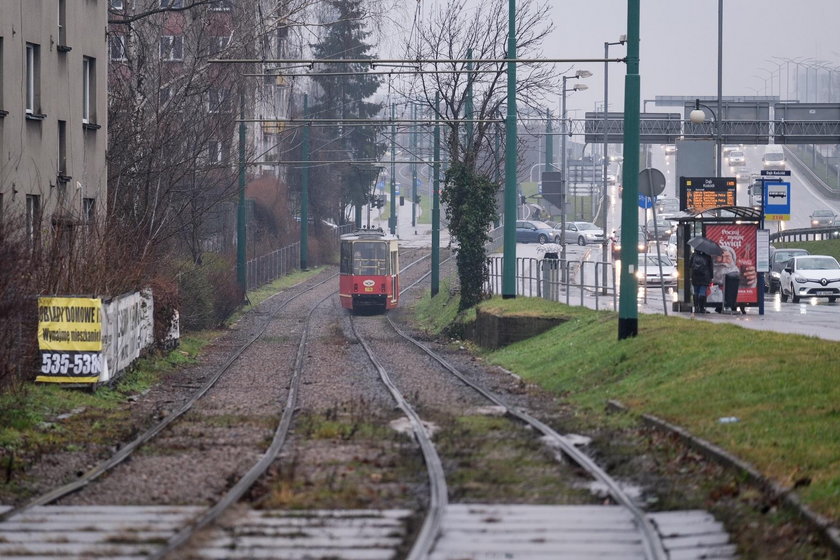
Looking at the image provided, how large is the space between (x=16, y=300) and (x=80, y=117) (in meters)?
15.6

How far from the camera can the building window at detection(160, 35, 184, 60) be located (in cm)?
3694

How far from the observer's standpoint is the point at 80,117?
2952 cm

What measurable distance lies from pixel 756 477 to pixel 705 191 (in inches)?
1263

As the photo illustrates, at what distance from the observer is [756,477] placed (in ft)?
33.3

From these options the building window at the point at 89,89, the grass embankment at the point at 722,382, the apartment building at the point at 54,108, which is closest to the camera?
the grass embankment at the point at 722,382

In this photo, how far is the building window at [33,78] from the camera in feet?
86.6

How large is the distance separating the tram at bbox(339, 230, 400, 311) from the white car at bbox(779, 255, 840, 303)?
1400 cm

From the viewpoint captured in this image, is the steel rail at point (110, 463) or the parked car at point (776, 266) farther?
the parked car at point (776, 266)

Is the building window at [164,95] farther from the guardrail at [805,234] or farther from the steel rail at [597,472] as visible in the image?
the guardrail at [805,234]

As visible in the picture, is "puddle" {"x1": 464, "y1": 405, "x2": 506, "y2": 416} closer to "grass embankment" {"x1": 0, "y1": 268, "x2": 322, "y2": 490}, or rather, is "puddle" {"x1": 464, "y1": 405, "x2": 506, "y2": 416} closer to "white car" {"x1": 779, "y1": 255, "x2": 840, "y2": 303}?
"grass embankment" {"x1": 0, "y1": 268, "x2": 322, "y2": 490}

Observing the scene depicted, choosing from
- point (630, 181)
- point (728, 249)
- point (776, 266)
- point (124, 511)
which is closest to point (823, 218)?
point (776, 266)

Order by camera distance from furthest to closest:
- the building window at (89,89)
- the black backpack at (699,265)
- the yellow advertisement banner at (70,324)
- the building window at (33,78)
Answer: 1. the building window at (89,89)
2. the black backpack at (699,265)
3. the building window at (33,78)
4. the yellow advertisement banner at (70,324)

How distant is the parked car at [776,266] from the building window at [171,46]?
69.8 ft

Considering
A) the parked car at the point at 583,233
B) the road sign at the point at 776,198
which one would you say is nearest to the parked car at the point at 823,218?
the parked car at the point at 583,233
